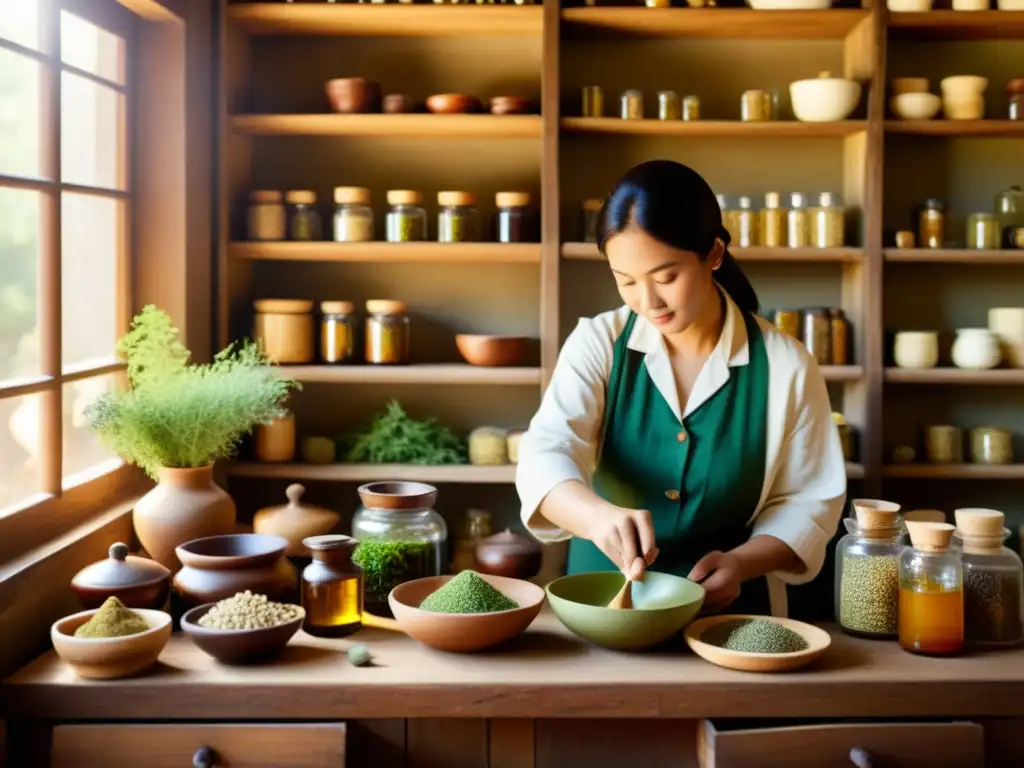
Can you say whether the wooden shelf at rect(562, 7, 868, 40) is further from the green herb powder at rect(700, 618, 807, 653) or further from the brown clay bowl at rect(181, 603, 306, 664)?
the brown clay bowl at rect(181, 603, 306, 664)

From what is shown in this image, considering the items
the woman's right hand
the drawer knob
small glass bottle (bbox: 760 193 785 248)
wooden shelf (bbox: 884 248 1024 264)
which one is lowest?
the drawer knob

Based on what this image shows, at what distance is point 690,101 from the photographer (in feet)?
11.6

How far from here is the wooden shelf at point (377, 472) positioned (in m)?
3.41

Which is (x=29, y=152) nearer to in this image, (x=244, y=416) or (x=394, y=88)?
(x=244, y=416)

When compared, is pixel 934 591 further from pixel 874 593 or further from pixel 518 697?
pixel 518 697

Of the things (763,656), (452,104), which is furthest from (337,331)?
(763,656)

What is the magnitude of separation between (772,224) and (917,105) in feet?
1.89

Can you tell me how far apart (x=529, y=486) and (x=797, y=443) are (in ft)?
1.72

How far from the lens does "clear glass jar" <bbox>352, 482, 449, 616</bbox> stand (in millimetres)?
2080

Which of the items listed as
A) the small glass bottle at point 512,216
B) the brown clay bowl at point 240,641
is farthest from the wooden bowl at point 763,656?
the small glass bottle at point 512,216

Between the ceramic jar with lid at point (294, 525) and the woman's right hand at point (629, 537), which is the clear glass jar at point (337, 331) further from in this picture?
the woman's right hand at point (629, 537)

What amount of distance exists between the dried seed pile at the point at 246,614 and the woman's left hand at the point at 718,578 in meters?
0.69

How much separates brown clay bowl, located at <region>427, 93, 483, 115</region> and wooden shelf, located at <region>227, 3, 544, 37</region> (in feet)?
0.77

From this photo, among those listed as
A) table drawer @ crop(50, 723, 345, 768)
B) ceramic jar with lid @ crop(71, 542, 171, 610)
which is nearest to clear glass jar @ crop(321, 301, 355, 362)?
ceramic jar with lid @ crop(71, 542, 171, 610)
